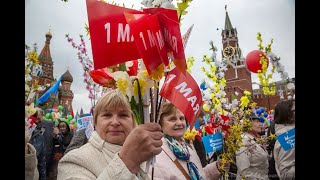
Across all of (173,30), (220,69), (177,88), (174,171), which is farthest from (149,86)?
(220,69)

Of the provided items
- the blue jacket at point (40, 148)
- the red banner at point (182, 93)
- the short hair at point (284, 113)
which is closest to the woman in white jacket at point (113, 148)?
the red banner at point (182, 93)

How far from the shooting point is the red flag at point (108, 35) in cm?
130

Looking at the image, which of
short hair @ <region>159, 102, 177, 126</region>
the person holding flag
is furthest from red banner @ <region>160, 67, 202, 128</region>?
short hair @ <region>159, 102, 177, 126</region>

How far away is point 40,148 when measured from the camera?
3.94m

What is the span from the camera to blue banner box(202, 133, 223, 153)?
3.04 metres

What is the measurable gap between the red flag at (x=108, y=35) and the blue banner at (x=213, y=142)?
1.85 meters

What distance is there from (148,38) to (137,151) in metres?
0.46

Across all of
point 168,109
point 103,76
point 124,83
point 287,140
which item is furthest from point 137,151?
point 287,140

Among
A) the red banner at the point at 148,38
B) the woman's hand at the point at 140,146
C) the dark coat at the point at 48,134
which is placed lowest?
the dark coat at the point at 48,134

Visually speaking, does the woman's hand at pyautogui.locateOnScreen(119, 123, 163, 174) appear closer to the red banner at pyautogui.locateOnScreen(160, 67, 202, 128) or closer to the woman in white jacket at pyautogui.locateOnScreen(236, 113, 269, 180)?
the red banner at pyautogui.locateOnScreen(160, 67, 202, 128)

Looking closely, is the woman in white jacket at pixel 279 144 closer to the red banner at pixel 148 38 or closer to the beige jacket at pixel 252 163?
the beige jacket at pixel 252 163

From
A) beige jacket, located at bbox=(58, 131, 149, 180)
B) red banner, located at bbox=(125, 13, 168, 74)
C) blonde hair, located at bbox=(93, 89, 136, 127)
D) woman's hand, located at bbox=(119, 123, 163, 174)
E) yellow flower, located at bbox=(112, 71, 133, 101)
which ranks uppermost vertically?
red banner, located at bbox=(125, 13, 168, 74)
